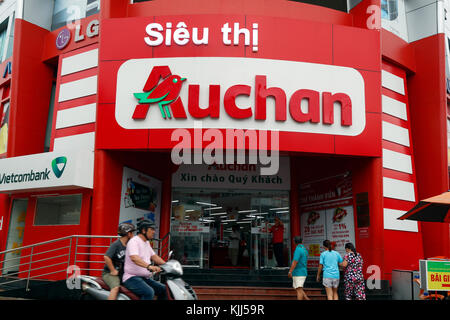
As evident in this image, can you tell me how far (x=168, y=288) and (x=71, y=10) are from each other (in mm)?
13085

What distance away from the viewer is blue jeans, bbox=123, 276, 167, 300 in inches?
260

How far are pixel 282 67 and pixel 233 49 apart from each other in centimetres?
153

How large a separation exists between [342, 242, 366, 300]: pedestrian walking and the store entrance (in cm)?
554

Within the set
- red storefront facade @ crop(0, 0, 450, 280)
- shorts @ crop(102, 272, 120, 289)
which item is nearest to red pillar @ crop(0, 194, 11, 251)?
red storefront facade @ crop(0, 0, 450, 280)

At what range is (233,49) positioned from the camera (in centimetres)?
1305

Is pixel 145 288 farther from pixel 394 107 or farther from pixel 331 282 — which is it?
pixel 394 107

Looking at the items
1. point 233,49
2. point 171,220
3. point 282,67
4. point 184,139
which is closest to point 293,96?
point 282,67

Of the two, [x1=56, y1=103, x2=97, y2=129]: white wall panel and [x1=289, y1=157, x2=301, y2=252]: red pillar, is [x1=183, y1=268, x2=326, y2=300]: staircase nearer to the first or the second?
[x1=289, y1=157, x2=301, y2=252]: red pillar

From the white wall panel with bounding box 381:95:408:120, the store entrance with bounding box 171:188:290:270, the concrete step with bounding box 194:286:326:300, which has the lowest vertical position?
the concrete step with bounding box 194:286:326:300

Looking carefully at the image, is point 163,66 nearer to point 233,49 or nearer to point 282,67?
point 233,49

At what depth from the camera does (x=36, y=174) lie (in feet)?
43.1
